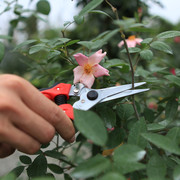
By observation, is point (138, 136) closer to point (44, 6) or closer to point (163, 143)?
point (163, 143)

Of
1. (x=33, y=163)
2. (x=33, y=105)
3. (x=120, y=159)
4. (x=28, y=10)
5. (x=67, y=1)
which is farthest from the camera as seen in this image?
(x=28, y=10)

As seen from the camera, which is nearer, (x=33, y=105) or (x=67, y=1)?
(x=33, y=105)

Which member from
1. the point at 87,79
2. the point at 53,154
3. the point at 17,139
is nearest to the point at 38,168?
the point at 53,154


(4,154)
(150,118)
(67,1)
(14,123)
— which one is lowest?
(150,118)

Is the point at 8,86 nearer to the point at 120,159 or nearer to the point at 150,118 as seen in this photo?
the point at 120,159

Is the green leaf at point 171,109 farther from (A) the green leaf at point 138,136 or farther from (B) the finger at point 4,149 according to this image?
(B) the finger at point 4,149

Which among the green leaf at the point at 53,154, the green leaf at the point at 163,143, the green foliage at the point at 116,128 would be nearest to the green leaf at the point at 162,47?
the green foliage at the point at 116,128

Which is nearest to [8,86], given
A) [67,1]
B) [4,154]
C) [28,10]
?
[4,154]

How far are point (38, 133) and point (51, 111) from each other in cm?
6

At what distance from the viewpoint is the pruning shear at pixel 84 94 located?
0.66m

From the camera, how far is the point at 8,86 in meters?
0.47

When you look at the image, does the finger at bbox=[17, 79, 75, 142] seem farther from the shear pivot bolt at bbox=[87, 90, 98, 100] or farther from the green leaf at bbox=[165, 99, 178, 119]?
the green leaf at bbox=[165, 99, 178, 119]

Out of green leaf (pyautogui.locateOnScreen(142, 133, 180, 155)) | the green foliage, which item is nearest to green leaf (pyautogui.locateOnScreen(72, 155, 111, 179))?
the green foliage

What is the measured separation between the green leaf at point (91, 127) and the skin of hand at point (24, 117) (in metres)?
0.14
